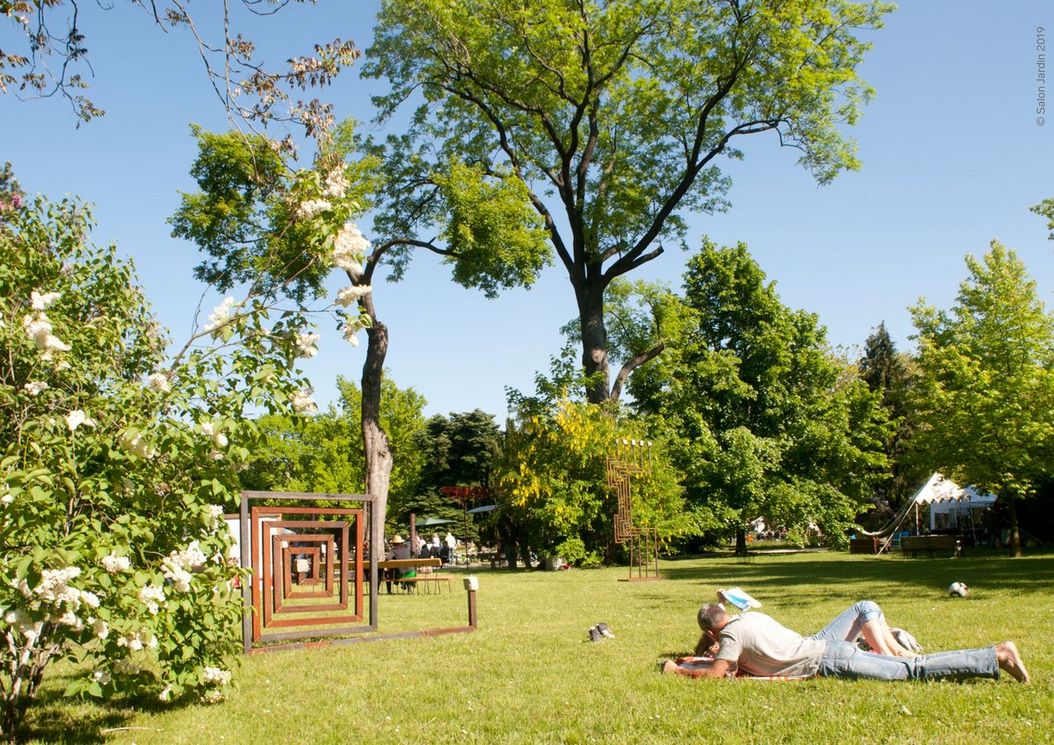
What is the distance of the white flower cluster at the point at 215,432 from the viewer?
526cm

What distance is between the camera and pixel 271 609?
1002 centimetres

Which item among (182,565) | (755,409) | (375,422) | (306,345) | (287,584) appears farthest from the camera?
(755,409)

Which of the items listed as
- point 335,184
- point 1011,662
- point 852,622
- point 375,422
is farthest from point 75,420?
point 375,422

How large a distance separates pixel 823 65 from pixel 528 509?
1711 centimetres

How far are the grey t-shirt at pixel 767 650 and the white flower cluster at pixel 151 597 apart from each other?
4.13m

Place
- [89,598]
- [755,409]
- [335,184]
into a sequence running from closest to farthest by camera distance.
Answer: [89,598], [335,184], [755,409]

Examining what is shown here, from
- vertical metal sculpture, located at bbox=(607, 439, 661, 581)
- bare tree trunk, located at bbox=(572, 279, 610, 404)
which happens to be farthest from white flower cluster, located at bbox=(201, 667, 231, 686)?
bare tree trunk, located at bbox=(572, 279, 610, 404)

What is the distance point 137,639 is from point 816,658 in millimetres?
4721

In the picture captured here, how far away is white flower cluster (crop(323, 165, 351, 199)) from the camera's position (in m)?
6.46

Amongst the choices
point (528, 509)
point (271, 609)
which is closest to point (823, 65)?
point (528, 509)

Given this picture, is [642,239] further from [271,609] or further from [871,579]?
[271,609]

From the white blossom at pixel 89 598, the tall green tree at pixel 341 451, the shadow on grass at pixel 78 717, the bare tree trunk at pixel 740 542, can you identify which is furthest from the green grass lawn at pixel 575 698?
the tall green tree at pixel 341 451

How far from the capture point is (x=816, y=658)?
22.2 feet

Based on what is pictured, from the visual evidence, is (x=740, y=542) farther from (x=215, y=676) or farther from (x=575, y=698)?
(x=215, y=676)
